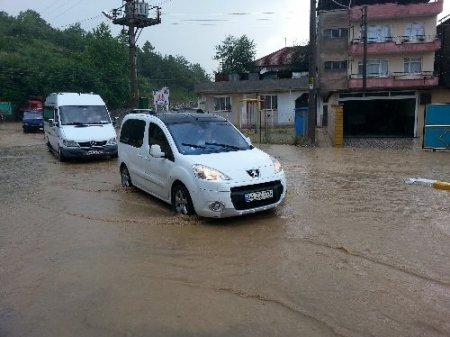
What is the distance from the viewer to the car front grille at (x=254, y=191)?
6141mm

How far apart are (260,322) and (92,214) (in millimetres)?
4683

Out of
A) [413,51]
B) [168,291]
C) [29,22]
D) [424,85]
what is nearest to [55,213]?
[168,291]

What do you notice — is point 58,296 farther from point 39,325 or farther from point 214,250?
point 214,250

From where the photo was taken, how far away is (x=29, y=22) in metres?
74.0

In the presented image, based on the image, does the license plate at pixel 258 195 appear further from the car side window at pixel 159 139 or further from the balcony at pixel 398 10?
the balcony at pixel 398 10

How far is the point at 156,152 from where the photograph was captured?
282 inches

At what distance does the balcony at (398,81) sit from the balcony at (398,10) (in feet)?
15.4

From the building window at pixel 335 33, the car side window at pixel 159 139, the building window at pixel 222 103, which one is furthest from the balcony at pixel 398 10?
the car side window at pixel 159 139

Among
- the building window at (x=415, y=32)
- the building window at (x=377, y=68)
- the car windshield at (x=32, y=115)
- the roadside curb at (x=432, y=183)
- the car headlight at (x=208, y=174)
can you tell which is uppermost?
the building window at (x=415, y=32)

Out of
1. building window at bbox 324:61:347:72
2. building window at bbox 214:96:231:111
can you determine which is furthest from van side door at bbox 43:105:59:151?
building window at bbox 324:61:347:72

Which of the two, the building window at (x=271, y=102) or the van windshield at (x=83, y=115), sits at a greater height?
the building window at (x=271, y=102)

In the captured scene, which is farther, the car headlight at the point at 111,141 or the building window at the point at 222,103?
the building window at the point at 222,103

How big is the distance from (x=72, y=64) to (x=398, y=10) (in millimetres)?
32726

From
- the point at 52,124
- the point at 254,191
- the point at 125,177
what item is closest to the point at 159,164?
the point at 254,191
